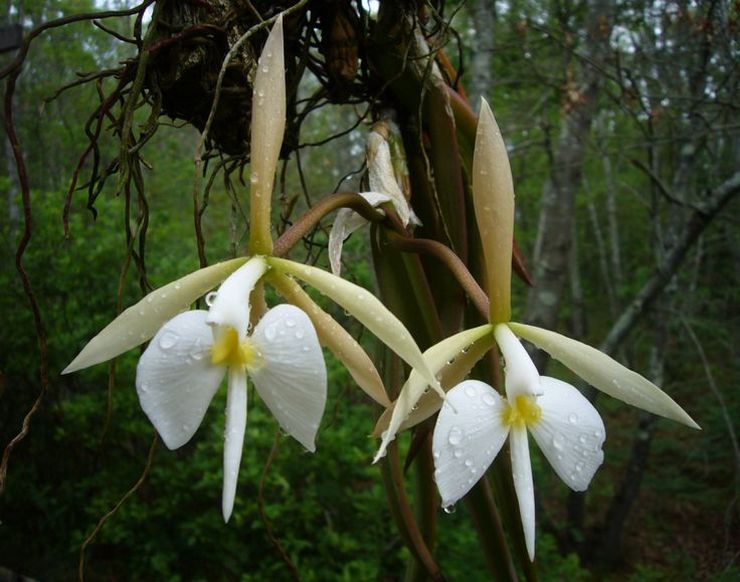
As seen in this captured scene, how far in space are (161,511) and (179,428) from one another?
7.35 ft

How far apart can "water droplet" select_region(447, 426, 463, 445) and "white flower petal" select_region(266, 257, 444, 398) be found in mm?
42

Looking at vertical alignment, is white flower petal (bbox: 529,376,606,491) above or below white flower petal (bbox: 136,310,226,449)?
below

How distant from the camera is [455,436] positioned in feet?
1.30

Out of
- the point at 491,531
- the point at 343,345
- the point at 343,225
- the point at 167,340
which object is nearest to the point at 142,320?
the point at 167,340

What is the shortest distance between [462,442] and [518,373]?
0.07 metres

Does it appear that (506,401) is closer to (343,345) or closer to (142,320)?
(343,345)

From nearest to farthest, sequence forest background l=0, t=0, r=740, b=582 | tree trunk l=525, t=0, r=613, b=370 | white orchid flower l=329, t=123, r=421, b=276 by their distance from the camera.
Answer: white orchid flower l=329, t=123, r=421, b=276 < forest background l=0, t=0, r=740, b=582 < tree trunk l=525, t=0, r=613, b=370

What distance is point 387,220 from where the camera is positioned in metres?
0.60

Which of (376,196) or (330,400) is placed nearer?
(376,196)

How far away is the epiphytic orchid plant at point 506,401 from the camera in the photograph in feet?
1.31

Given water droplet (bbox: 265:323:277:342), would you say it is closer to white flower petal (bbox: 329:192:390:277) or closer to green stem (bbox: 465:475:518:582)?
white flower petal (bbox: 329:192:390:277)

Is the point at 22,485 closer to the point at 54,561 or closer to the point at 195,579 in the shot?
the point at 54,561

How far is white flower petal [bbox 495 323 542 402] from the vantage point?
0.43 m

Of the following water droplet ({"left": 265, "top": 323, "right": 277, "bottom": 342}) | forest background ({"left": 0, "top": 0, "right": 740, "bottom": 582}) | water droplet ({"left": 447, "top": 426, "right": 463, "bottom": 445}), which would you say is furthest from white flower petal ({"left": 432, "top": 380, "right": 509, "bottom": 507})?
forest background ({"left": 0, "top": 0, "right": 740, "bottom": 582})
